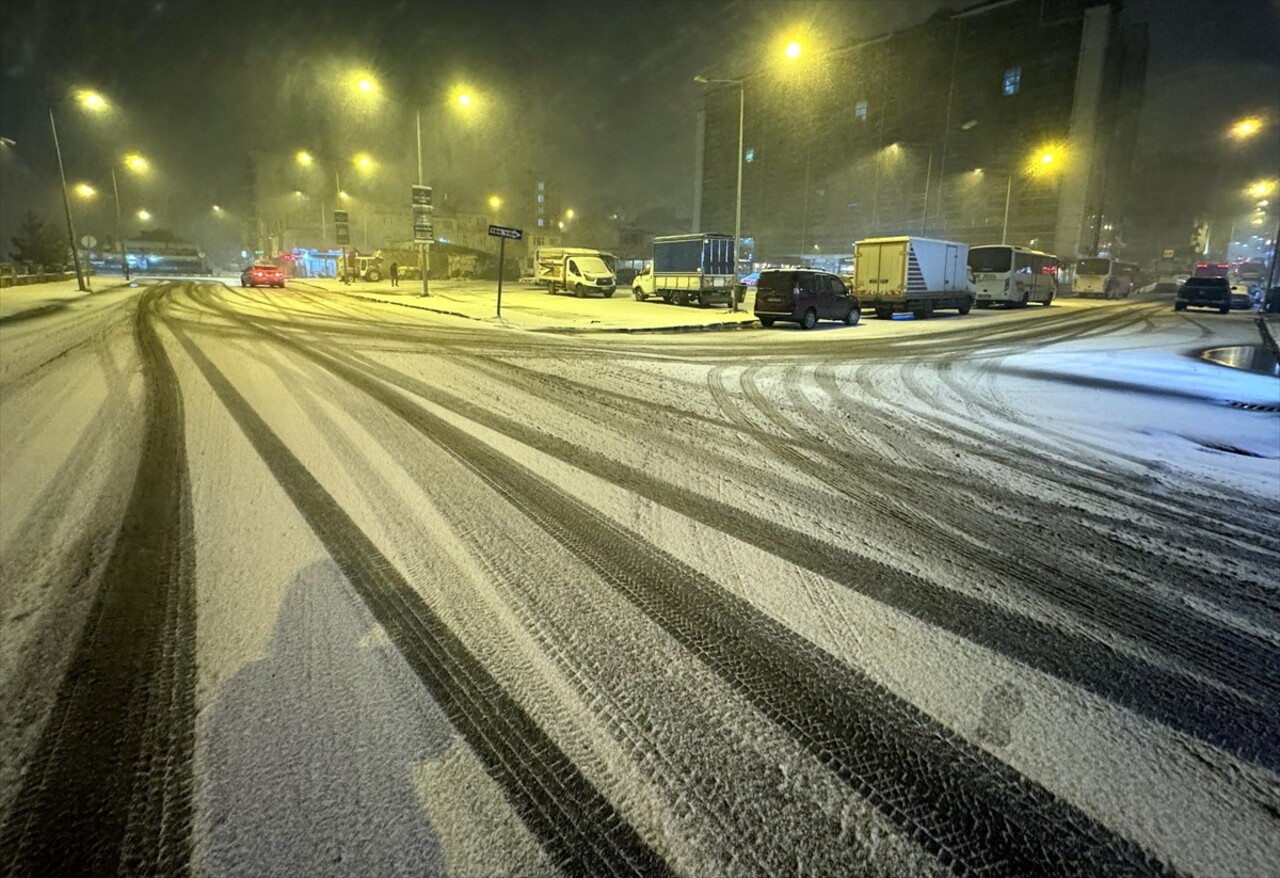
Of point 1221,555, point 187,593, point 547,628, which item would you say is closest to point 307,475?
point 187,593

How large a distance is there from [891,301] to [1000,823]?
25062 millimetres

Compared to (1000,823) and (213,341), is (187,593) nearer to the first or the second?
(1000,823)

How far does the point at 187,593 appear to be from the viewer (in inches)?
128

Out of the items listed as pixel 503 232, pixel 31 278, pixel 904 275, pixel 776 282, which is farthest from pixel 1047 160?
pixel 31 278

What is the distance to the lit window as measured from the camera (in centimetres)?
5994

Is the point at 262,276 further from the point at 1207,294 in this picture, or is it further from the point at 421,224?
the point at 1207,294

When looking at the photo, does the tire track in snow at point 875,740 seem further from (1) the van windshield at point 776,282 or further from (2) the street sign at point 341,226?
(2) the street sign at point 341,226

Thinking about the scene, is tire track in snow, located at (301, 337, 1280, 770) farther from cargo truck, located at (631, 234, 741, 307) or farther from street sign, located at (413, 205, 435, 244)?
street sign, located at (413, 205, 435, 244)

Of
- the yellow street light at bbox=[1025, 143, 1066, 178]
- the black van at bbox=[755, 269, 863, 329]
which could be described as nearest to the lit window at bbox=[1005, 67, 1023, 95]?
the yellow street light at bbox=[1025, 143, 1066, 178]

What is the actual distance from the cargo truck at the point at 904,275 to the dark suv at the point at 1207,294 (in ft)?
47.1

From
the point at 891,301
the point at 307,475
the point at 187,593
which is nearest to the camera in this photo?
the point at 187,593

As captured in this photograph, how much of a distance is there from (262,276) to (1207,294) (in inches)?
2054

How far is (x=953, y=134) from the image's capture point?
215 ft

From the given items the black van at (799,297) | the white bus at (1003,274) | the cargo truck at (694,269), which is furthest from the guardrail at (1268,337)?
the cargo truck at (694,269)
